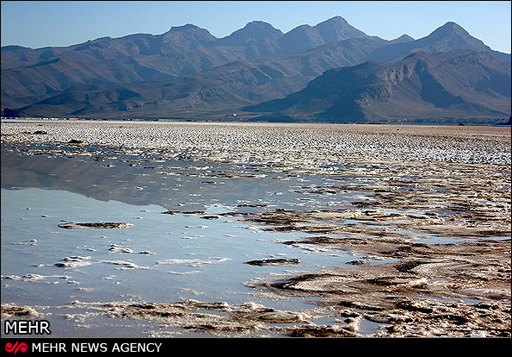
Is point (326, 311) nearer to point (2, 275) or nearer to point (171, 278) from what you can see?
point (171, 278)

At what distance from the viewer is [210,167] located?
24.5 metres

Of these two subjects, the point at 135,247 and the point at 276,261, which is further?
the point at 135,247

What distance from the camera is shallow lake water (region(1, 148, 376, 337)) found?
24.4ft

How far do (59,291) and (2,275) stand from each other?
3.42 feet

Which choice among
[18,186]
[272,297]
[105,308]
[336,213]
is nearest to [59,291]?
[105,308]

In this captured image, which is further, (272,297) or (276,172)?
(276,172)
